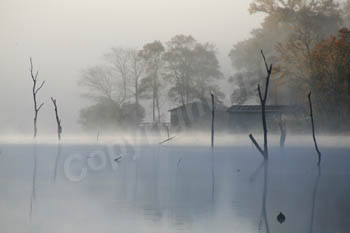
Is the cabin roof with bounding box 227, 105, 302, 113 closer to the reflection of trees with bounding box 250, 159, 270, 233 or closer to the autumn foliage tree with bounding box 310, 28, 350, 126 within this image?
the autumn foliage tree with bounding box 310, 28, 350, 126

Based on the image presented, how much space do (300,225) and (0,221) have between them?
640 centimetres

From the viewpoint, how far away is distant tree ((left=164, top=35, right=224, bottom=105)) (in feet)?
181

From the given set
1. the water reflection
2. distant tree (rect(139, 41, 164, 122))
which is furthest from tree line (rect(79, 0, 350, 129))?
the water reflection

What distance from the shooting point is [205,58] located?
55.8 m

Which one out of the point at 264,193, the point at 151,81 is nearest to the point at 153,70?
the point at 151,81

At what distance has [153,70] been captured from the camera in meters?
56.6

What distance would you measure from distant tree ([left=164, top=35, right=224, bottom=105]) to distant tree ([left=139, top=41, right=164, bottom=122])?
47.2 inches

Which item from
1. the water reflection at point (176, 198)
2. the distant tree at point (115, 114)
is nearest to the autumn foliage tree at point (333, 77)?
the water reflection at point (176, 198)

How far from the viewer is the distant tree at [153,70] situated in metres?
56.5

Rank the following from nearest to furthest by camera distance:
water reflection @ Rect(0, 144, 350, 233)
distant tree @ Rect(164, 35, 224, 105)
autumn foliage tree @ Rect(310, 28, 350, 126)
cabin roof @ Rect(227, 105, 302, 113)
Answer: water reflection @ Rect(0, 144, 350, 233) → autumn foliage tree @ Rect(310, 28, 350, 126) → cabin roof @ Rect(227, 105, 302, 113) → distant tree @ Rect(164, 35, 224, 105)

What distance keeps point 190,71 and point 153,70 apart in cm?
380

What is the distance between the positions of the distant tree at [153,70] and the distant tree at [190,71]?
3.93 feet

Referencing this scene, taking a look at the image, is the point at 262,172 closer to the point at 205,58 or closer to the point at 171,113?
the point at 171,113

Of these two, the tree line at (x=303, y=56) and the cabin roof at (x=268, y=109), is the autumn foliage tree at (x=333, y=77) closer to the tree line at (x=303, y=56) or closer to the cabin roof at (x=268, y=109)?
the tree line at (x=303, y=56)
